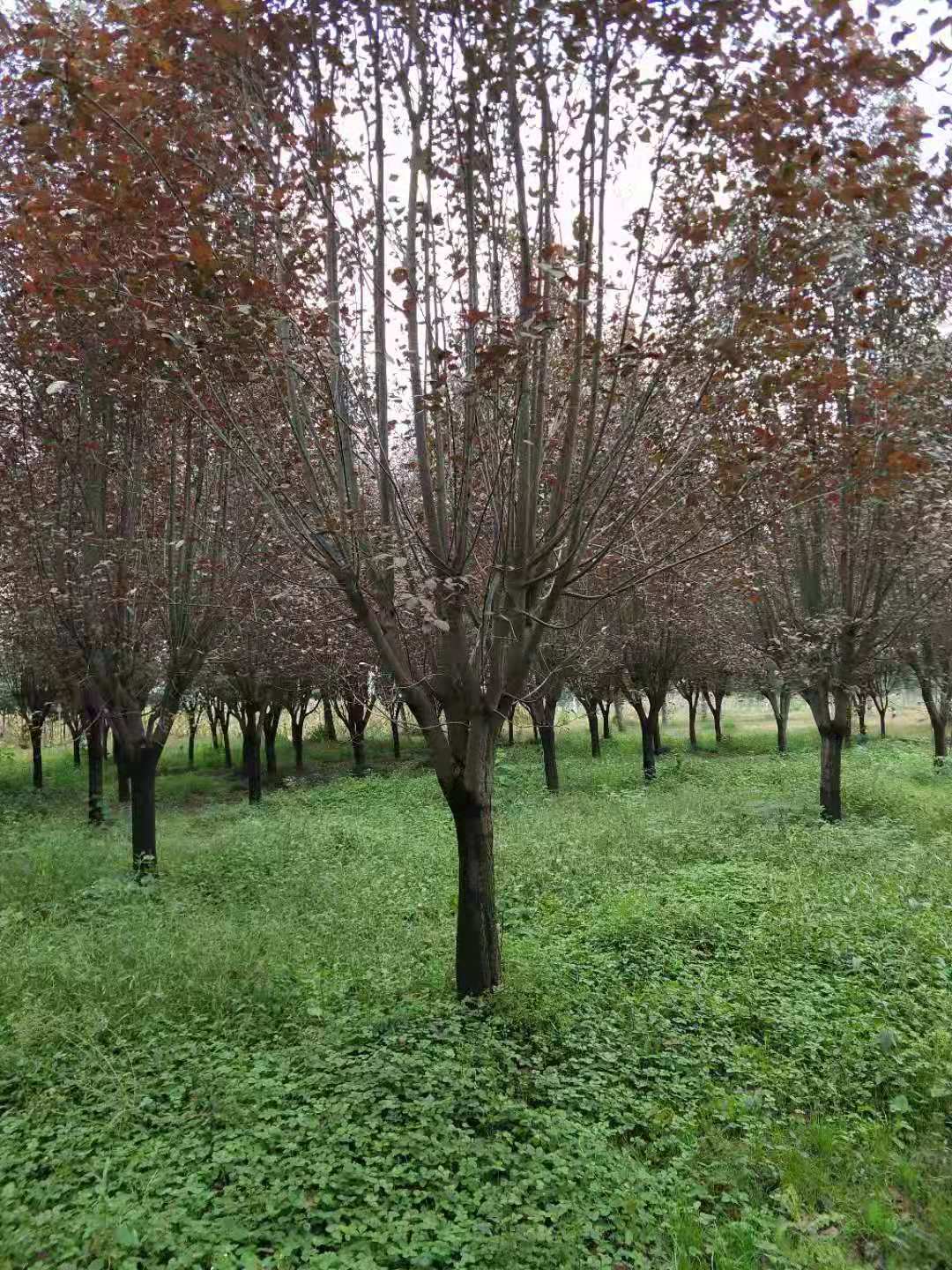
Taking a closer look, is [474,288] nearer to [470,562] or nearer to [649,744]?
[470,562]

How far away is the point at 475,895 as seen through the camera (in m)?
7.00

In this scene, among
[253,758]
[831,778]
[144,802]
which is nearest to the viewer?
[144,802]

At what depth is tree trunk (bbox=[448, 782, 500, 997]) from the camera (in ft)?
22.9

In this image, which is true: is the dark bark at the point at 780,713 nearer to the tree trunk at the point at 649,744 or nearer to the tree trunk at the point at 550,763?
the tree trunk at the point at 649,744

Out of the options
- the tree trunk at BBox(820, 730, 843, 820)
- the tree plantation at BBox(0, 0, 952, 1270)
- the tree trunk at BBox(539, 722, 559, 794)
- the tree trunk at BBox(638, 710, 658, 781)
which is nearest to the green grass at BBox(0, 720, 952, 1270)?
the tree plantation at BBox(0, 0, 952, 1270)

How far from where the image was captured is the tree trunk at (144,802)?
12.9 metres

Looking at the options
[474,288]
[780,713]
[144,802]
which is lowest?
[780,713]

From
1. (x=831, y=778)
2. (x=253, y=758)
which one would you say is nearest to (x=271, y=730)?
(x=253, y=758)

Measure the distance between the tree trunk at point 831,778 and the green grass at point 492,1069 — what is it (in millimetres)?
3689

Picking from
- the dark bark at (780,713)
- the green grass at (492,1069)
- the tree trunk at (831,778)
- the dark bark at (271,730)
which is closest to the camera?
the green grass at (492,1069)

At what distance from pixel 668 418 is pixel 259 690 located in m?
18.6

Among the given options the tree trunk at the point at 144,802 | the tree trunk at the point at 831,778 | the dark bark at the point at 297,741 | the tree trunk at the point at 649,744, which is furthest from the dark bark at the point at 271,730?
the tree trunk at the point at 831,778

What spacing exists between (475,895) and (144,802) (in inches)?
318

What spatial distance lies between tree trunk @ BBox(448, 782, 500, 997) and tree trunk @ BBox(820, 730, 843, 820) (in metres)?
11.0
